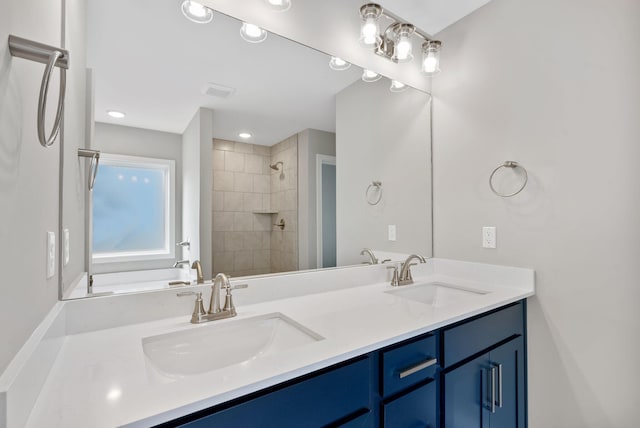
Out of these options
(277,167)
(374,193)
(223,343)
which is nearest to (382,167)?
(374,193)

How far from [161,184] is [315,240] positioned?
29.2 inches

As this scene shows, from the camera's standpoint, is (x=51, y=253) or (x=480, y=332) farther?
(x=480, y=332)

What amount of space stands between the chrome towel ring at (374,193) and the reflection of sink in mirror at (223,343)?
934mm

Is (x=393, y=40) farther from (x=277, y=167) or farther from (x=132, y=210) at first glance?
(x=132, y=210)

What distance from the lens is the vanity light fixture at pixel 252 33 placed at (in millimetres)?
1294

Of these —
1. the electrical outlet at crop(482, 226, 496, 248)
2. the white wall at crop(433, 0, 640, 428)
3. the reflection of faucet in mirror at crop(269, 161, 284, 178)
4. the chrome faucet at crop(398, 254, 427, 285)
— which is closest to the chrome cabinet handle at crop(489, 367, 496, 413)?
the white wall at crop(433, 0, 640, 428)

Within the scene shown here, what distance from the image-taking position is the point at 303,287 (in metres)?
1.42

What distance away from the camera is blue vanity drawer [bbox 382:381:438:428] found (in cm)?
90

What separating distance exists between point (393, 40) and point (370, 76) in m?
0.25

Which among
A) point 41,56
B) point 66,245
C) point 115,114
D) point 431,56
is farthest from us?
point 431,56

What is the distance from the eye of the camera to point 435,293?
1706 mm

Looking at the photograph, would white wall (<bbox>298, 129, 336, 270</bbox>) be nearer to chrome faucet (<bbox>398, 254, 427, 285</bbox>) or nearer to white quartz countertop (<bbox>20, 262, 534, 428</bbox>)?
white quartz countertop (<bbox>20, 262, 534, 428</bbox>)

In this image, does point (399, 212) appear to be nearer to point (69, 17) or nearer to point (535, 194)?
point (535, 194)

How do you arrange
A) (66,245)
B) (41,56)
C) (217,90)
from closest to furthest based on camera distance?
1. (41,56)
2. (66,245)
3. (217,90)
